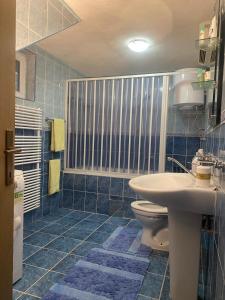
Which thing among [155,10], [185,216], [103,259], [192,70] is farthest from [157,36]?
[103,259]

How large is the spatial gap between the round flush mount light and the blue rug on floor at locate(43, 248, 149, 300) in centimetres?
222

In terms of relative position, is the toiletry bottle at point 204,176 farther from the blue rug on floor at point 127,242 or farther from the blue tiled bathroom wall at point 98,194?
the blue tiled bathroom wall at point 98,194

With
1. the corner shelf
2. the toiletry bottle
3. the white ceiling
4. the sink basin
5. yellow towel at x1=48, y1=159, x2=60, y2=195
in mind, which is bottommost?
yellow towel at x1=48, y1=159, x2=60, y2=195

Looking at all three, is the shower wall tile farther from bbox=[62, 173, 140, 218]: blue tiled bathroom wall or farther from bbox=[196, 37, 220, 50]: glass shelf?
bbox=[62, 173, 140, 218]: blue tiled bathroom wall

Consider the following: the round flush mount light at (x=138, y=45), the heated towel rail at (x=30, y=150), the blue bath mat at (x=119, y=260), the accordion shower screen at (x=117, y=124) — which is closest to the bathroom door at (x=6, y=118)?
the blue bath mat at (x=119, y=260)

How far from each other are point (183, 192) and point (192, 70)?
226 cm

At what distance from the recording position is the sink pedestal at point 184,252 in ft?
4.48

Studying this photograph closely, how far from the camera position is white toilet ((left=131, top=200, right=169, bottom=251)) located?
7.27 feet

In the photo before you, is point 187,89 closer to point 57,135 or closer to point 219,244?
point 57,135

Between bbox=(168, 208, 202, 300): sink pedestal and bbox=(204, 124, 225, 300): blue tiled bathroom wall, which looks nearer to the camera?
bbox=(204, 124, 225, 300): blue tiled bathroom wall

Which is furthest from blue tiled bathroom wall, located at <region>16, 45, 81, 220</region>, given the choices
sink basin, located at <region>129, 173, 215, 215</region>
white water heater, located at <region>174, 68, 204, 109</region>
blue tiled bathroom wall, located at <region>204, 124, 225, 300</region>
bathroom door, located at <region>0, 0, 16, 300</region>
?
blue tiled bathroom wall, located at <region>204, 124, 225, 300</region>

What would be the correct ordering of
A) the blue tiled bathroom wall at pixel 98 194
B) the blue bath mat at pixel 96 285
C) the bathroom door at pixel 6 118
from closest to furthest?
the bathroom door at pixel 6 118
the blue bath mat at pixel 96 285
the blue tiled bathroom wall at pixel 98 194

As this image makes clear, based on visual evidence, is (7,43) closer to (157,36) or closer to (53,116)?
(157,36)

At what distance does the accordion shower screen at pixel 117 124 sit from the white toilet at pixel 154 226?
0.84 m
